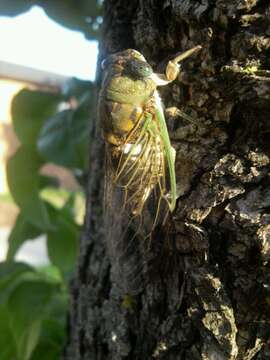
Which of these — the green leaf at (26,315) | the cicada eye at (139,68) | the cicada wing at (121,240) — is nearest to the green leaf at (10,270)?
the green leaf at (26,315)

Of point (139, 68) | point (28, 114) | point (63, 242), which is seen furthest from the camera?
point (63, 242)

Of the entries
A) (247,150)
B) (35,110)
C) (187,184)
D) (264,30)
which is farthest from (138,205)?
(35,110)

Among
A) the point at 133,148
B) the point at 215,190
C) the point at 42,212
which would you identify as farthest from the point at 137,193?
the point at 42,212

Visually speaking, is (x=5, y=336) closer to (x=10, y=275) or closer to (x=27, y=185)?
(x=10, y=275)

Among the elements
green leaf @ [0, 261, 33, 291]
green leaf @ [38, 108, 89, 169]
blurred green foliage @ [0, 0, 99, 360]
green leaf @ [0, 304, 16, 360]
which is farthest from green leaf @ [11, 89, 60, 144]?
green leaf @ [0, 304, 16, 360]

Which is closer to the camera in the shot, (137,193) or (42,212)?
(137,193)

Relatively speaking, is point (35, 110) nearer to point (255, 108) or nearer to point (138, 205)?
point (138, 205)

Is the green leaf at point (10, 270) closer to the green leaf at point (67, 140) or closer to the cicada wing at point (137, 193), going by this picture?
the green leaf at point (67, 140)

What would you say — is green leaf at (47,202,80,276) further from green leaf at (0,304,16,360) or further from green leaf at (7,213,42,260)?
green leaf at (0,304,16,360)
